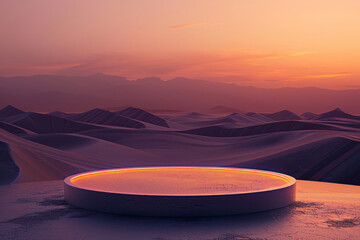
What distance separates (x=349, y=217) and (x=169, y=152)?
28102 millimetres

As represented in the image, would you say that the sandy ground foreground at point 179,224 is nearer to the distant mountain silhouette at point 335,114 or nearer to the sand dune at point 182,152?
the sand dune at point 182,152

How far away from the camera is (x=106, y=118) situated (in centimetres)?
8412

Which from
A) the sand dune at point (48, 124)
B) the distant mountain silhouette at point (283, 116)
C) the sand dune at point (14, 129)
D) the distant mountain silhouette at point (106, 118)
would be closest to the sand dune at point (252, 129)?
the sand dune at point (48, 124)

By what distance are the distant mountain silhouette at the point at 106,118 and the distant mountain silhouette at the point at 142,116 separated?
1017 centimetres

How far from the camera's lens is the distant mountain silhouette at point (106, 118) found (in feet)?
250

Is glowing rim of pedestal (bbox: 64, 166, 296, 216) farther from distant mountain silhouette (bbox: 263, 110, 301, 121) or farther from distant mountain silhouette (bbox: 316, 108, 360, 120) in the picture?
distant mountain silhouette (bbox: 263, 110, 301, 121)

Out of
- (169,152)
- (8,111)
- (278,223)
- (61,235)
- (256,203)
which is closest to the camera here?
(61,235)

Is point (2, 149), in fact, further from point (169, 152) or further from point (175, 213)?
point (169, 152)

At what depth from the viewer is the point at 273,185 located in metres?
7.19

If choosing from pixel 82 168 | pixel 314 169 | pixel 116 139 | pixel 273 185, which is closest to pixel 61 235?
pixel 273 185

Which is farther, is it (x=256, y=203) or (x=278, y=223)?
(x=256, y=203)

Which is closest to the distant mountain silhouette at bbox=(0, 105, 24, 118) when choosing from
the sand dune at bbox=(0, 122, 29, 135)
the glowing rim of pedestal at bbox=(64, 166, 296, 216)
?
the sand dune at bbox=(0, 122, 29, 135)

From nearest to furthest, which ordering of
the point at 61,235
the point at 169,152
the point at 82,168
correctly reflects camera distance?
the point at 61,235 → the point at 82,168 → the point at 169,152

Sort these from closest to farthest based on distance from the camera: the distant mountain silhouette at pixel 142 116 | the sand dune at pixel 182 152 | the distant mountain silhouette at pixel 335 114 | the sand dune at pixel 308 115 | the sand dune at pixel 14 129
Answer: the sand dune at pixel 182 152 < the sand dune at pixel 14 129 < the distant mountain silhouette at pixel 142 116 < the distant mountain silhouette at pixel 335 114 < the sand dune at pixel 308 115
